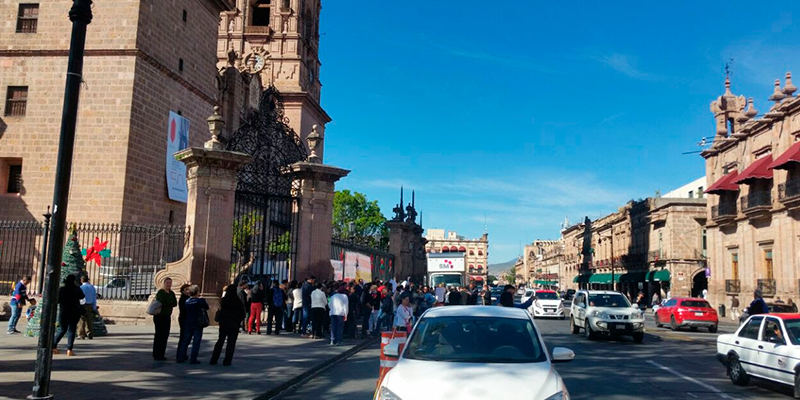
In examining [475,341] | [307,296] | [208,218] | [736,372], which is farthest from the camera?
[307,296]

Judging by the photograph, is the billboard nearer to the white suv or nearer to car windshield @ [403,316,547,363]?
the white suv


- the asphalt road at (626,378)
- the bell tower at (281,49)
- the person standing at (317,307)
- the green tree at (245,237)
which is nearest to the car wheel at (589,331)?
the asphalt road at (626,378)

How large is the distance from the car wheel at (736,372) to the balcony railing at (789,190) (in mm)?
21767

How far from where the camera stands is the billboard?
37.7 metres

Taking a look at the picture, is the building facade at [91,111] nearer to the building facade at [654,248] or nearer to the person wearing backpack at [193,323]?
the person wearing backpack at [193,323]

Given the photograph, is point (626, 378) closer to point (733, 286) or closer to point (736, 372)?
point (736, 372)

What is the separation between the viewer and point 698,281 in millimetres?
49281

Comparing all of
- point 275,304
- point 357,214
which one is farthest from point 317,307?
point 357,214

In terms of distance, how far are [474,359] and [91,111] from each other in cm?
2183

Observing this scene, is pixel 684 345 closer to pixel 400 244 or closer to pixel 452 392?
pixel 452 392

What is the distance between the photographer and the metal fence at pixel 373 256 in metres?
25.5

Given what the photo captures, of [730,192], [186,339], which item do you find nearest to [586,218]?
[730,192]

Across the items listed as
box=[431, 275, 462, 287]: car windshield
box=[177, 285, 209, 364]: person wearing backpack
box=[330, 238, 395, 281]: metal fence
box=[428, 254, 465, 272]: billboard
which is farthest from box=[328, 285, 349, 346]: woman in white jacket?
box=[428, 254, 465, 272]: billboard

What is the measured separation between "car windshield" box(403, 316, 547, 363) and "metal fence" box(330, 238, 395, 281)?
58.0ft
